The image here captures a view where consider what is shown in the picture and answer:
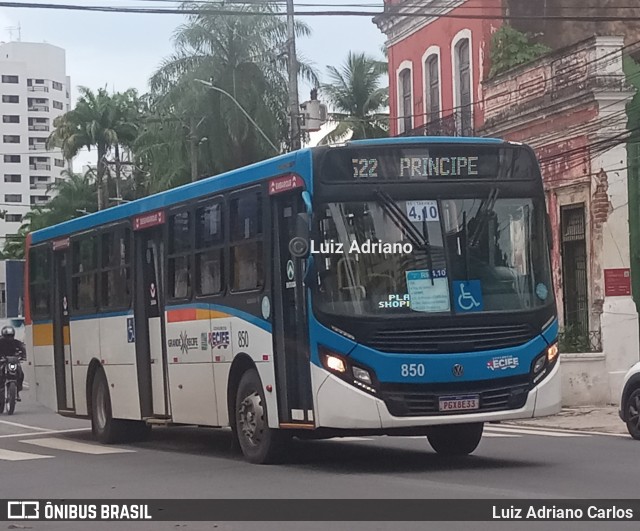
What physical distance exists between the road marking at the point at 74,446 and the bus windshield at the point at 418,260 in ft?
18.3

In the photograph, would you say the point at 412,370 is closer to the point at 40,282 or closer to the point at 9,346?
the point at 40,282

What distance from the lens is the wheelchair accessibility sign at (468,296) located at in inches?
507

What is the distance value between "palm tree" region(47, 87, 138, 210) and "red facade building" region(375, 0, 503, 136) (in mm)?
38441

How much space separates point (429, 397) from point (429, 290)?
1.03 metres

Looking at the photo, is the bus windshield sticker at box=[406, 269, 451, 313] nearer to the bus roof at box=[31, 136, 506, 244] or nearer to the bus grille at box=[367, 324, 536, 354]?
the bus grille at box=[367, 324, 536, 354]

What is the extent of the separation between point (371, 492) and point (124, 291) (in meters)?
7.45

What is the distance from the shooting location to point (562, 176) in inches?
1080


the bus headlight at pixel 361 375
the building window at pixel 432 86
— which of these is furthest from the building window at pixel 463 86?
the bus headlight at pixel 361 375

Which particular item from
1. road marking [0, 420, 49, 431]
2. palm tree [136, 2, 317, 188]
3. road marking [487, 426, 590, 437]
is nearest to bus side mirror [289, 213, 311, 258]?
road marking [487, 426, 590, 437]

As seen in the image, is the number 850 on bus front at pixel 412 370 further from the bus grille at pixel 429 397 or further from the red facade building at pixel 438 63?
the red facade building at pixel 438 63

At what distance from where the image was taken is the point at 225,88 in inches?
2083

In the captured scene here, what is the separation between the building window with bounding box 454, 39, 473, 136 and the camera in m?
32.4

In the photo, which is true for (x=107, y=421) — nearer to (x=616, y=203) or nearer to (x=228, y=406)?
(x=228, y=406)

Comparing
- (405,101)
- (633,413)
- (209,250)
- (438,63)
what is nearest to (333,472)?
(209,250)
